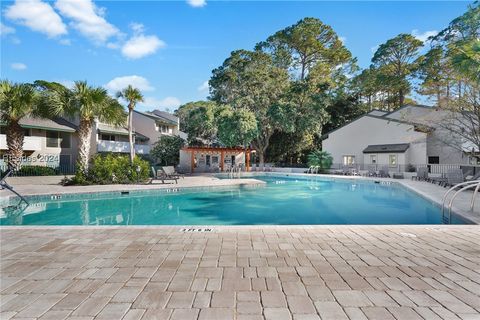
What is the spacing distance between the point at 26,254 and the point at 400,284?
493 cm

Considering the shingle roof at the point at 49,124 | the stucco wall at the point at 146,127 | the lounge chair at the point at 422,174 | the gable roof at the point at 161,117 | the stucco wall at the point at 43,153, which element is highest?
the gable roof at the point at 161,117

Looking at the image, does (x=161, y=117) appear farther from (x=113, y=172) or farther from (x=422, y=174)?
(x=422, y=174)

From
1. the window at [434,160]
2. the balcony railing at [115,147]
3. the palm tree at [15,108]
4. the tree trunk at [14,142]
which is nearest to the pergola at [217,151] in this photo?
the balcony railing at [115,147]

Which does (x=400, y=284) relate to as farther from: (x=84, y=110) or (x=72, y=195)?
(x=84, y=110)

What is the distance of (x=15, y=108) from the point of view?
47.7 feet

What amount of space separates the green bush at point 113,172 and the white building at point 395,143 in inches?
714

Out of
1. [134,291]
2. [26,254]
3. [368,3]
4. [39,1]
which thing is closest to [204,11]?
[39,1]

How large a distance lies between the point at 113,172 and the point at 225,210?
8.34 meters

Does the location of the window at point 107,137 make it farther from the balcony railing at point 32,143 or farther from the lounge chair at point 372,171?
the lounge chair at point 372,171

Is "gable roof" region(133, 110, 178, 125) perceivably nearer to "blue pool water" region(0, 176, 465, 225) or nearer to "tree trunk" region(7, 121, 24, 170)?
"tree trunk" region(7, 121, 24, 170)

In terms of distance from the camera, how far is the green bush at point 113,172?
14.6 metres

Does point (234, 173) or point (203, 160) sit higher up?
point (203, 160)

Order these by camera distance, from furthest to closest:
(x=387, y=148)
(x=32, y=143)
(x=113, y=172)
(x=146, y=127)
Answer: (x=146, y=127) < (x=387, y=148) < (x=32, y=143) < (x=113, y=172)

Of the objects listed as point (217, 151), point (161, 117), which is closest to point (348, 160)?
point (217, 151)
